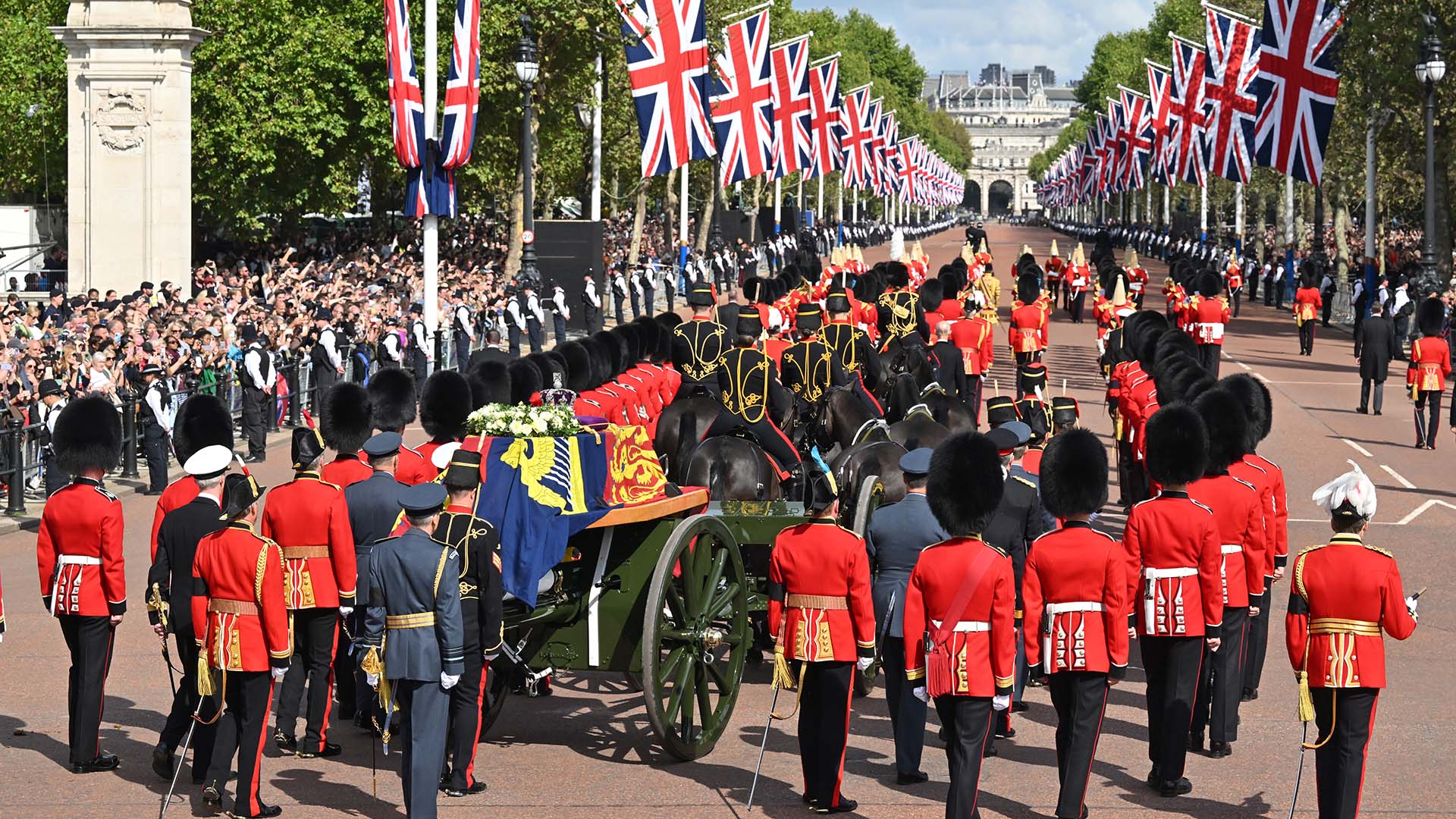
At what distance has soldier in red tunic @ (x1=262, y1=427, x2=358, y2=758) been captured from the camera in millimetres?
8477

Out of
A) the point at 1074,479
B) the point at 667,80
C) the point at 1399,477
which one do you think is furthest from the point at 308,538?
the point at 667,80

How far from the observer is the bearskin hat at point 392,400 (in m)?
10.4

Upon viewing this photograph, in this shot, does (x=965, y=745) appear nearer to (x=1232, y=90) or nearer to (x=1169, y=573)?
(x=1169, y=573)

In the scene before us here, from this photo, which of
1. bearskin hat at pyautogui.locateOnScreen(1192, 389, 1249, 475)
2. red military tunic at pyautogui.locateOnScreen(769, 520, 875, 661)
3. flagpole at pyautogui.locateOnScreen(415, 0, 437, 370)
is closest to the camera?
red military tunic at pyautogui.locateOnScreen(769, 520, 875, 661)

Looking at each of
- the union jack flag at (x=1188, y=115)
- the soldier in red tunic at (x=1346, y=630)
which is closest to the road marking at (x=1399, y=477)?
the soldier in red tunic at (x=1346, y=630)

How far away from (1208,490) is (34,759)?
5504 millimetres

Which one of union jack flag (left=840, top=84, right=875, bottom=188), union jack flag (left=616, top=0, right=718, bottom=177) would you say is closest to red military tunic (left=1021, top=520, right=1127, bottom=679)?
union jack flag (left=616, top=0, right=718, bottom=177)

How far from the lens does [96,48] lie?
2819 cm

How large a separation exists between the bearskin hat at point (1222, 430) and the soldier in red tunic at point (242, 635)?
4.23 metres

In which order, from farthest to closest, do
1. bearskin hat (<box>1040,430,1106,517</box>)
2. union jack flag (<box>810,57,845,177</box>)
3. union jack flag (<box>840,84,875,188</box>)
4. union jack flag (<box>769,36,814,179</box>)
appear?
1. union jack flag (<box>840,84,875,188</box>)
2. union jack flag (<box>810,57,845,177</box>)
3. union jack flag (<box>769,36,814,179</box>)
4. bearskin hat (<box>1040,430,1106,517</box>)

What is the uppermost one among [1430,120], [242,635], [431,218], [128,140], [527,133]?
[1430,120]

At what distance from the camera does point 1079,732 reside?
7.46 metres

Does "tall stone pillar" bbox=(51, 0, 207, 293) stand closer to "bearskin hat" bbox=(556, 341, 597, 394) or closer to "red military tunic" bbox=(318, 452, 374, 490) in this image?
"bearskin hat" bbox=(556, 341, 597, 394)

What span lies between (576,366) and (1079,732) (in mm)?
7087
